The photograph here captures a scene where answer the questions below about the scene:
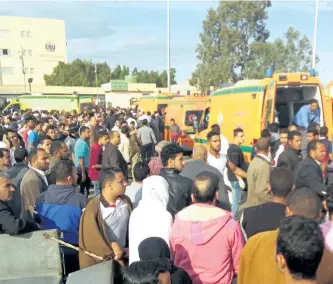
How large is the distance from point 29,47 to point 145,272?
272ft

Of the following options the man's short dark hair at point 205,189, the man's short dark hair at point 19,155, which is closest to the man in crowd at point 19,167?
the man's short dark hair at point 19,155

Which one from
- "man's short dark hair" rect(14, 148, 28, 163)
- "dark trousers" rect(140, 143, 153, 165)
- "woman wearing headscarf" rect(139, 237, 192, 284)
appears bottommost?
Result: "dark trousers" rect(140, 143, 153, 165)

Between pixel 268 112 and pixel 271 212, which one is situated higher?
pixel 268 112

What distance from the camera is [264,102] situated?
817 cm

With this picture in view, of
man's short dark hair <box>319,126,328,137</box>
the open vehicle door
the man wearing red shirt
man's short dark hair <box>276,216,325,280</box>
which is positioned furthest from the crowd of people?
the open vehicle door

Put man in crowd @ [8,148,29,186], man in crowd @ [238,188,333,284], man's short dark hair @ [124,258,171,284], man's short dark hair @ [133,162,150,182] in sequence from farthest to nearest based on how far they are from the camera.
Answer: man in crowd @ [8,148,29,186], man's short dark hair @ [133,162,150,182], man in crowd @ [238,188,333,284], man's short dark hair @ [124,258,171,284]

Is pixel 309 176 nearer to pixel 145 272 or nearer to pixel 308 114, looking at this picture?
pixel 145 272

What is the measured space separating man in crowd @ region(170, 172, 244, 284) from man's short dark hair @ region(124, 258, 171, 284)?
0.81 meters

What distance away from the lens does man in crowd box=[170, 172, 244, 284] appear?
9.68 feet

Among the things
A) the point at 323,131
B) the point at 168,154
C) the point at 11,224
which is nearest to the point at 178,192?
the point at 168,154

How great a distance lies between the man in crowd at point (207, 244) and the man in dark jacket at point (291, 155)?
10.2 ft

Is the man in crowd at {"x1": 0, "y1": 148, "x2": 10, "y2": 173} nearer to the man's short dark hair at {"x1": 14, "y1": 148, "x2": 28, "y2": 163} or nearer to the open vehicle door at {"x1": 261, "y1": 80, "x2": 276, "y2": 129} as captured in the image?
the man's short dark hair at {"x1": 14, "y1": 148, "x2": 28, "y2": 163}

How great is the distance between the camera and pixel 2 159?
18.9 ft

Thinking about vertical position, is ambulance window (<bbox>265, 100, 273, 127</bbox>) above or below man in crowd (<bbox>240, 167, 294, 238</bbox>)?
above
